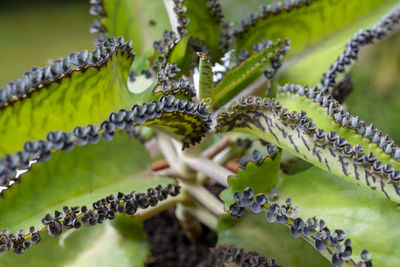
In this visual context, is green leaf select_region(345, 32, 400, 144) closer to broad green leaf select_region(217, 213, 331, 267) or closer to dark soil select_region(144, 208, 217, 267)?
dark soil select_region(144, 208, 217, 267)

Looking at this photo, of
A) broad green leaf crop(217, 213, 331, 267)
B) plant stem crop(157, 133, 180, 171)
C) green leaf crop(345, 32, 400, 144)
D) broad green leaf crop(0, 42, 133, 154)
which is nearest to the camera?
broad green leaf crop(0, 42, 133, 154)

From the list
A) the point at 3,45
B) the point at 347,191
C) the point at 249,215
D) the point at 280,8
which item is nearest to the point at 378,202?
the point at 347,191

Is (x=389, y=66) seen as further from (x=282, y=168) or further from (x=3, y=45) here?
(x=3, y=45)

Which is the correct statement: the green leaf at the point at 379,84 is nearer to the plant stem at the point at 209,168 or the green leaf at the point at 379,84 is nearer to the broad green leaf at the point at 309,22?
the broad green leaf at the point at 309,22

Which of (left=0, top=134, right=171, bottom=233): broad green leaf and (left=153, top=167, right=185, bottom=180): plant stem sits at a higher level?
(left=0, top=134, right=171, bottom=233): broad green leaf

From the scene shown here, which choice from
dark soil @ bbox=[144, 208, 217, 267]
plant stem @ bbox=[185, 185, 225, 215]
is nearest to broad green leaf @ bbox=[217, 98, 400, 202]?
plant stem @ bbox=[185, 185, 225, 215]

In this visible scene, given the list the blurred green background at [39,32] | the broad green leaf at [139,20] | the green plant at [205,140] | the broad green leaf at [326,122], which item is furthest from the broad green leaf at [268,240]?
the blurred green background at [39,32]
